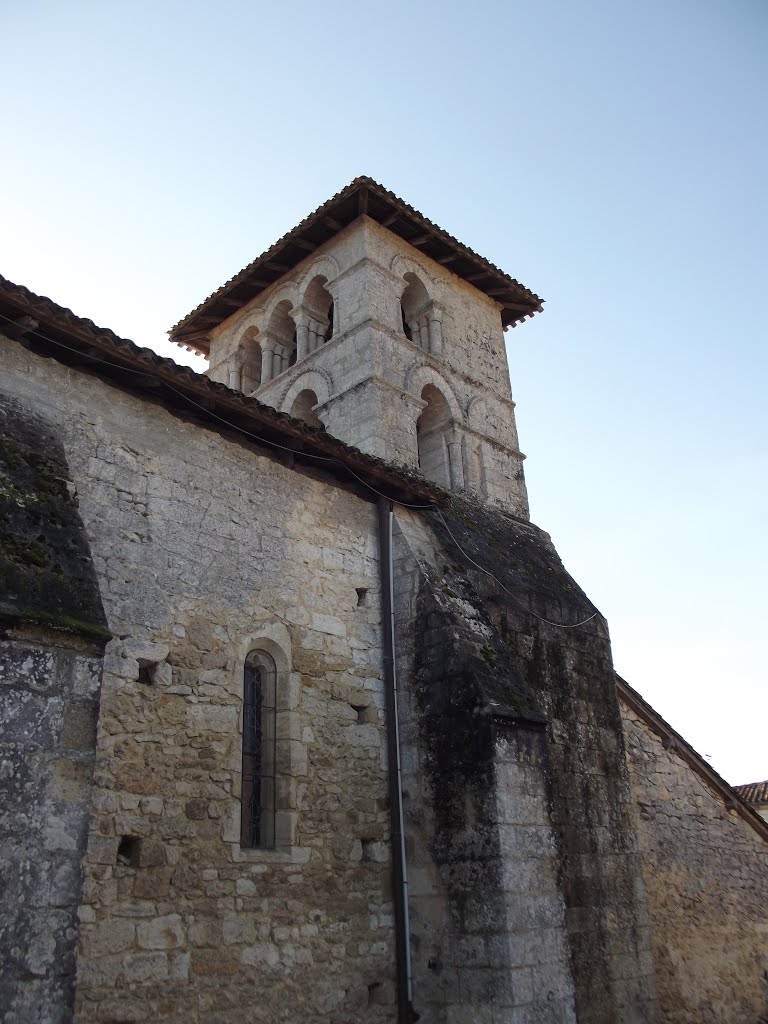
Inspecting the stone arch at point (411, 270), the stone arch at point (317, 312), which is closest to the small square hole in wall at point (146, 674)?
the stone arch at point (317, 312)

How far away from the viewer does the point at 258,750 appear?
7020 millimetres

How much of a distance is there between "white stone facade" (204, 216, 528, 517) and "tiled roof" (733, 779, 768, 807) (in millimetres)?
14408

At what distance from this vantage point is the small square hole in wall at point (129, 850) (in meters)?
5.61

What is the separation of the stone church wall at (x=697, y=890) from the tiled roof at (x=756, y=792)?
36.8 ft

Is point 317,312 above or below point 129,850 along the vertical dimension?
above

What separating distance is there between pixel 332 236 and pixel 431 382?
3.02 meters

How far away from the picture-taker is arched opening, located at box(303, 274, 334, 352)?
1294 cm

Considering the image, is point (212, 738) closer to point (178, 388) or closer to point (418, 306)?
point (178, 388)

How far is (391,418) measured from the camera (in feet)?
36.8

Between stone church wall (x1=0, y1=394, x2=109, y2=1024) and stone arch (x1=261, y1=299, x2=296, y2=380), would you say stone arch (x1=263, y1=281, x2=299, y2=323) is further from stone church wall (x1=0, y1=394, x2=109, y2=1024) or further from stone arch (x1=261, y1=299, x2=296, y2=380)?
stone church wall (x1=0, y1=394, x2=109, y2=1024)

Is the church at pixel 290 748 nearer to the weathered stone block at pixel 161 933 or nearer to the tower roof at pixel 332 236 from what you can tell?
the weathered stone block at pixel 161 933

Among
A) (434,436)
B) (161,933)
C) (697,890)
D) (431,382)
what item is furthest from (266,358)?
(697,890)

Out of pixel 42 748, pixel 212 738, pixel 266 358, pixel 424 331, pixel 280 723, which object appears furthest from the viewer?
pixel 266 358

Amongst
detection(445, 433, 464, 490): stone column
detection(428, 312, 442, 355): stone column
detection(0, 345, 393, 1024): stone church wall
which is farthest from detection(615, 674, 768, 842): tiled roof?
detection(428, 312, 442, 355): stone column
